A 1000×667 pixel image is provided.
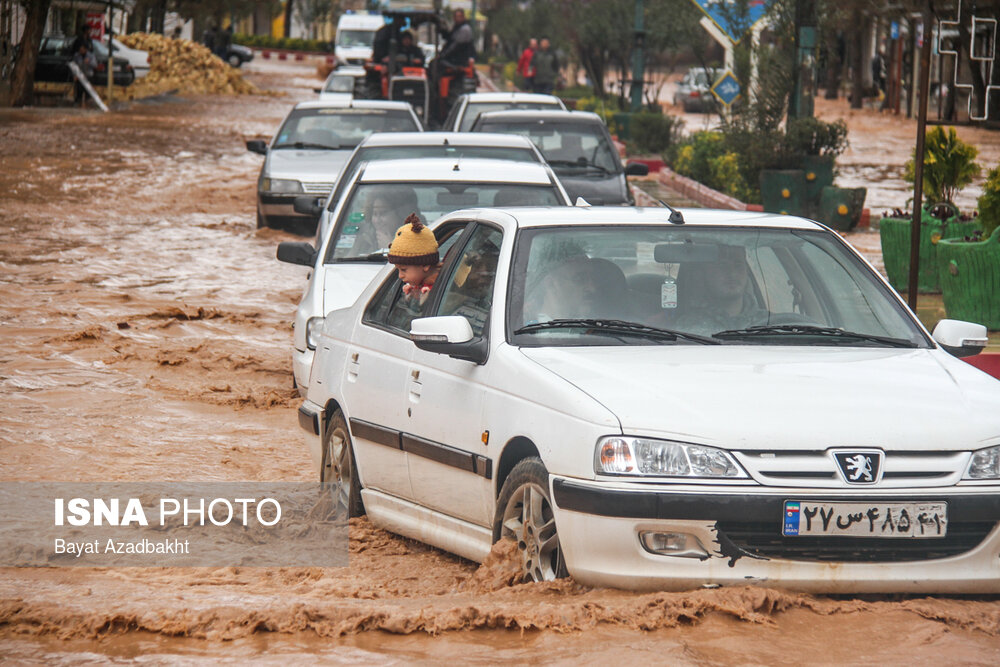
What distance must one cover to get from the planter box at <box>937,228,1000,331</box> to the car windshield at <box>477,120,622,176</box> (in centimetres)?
639

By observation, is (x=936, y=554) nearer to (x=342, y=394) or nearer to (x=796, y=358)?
(x=796, y=358)

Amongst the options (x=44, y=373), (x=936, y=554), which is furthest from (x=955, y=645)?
(x=44, y=373)

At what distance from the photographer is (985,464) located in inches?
191

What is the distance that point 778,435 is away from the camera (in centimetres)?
472

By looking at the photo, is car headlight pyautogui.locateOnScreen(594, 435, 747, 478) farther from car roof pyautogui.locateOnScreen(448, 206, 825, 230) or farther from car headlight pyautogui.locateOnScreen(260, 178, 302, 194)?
car headlight pyautogui.locateOnScreen(260, 178, 302, 194)

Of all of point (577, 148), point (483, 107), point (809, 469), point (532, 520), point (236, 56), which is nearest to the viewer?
point (809, 469)

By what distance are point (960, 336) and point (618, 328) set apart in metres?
1.37

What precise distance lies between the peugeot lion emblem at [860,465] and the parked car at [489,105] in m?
15.7

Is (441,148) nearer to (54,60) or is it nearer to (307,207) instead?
(307,207)

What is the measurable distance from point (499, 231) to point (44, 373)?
21.1ft

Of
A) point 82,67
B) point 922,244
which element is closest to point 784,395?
point 922,244

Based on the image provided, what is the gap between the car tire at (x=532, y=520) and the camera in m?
5.05

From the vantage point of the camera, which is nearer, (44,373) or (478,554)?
(478,554)

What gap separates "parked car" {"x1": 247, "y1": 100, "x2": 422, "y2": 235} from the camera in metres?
18.3
